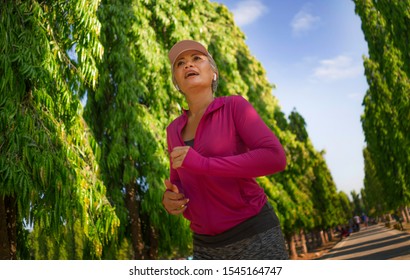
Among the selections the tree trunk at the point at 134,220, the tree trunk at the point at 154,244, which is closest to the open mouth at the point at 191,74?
the tree trunk at the point at 134,220

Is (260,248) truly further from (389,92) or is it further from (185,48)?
(389,92)

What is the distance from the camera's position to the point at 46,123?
178 inches

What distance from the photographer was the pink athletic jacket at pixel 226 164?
4.58 ft

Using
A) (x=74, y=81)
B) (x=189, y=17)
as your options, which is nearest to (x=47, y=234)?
(x=74, y=81)

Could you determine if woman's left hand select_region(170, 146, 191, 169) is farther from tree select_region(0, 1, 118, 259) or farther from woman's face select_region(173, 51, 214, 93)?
tree select_region(0, 1, 118, 259)

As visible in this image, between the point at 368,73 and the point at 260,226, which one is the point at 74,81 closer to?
the point at 260,226

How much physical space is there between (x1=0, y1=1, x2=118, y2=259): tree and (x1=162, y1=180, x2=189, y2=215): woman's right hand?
2.78 metres

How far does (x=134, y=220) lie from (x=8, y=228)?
12.0ft

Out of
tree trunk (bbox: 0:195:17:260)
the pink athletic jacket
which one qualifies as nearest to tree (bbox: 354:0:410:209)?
tree trunk (bbox: 0:195:17:260)

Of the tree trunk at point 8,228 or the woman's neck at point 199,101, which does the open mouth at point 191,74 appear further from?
the tree trunk at point 8,228

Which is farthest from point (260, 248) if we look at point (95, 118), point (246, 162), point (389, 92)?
point (389, 92)

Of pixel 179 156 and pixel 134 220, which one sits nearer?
pixel 179 156

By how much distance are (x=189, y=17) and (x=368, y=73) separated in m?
14.6

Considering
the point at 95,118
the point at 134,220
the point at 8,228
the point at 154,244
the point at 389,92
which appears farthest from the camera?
the point at 389,92
